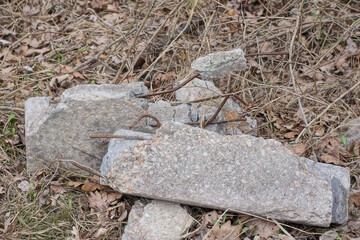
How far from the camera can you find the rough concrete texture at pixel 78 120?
12.6ft

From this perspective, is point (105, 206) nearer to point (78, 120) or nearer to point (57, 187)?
point (57, 187)

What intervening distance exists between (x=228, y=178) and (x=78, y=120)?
1239 mm

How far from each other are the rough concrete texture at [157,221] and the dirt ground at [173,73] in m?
0.11

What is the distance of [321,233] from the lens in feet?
11.7

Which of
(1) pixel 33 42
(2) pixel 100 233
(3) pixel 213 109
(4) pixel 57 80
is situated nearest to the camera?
(2) pixel 100 233

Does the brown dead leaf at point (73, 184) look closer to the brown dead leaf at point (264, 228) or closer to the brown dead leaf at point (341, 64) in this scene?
the brown dead leaf at point (264, 228)

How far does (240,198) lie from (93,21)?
3.26 m

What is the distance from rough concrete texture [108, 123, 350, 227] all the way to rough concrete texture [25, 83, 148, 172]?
0.43m

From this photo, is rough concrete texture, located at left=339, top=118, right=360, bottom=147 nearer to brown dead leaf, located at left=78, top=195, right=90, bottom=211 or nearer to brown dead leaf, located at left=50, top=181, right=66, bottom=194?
brown dead leaf, located at left=78, top=195, right=90, bottom=211

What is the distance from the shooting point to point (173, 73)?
504cm

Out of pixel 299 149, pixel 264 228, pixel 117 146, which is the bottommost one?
pixel 264 228

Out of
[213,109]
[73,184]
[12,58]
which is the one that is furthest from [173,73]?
[12,58]

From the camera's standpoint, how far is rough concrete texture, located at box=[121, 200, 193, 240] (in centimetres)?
345

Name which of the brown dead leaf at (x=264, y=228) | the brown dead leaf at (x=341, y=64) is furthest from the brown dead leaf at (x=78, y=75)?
the brown dead leaf at (x=341, y=64)
